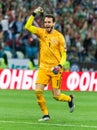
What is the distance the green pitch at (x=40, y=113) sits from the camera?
45.8ft

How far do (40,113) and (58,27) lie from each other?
15.1 m

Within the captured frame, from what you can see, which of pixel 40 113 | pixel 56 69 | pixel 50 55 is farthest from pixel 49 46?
pixel 40 113

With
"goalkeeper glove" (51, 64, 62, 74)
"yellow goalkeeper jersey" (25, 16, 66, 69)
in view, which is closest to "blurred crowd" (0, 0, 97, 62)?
"yellow goalkeeper jersey" (25, 16, 66, 69)

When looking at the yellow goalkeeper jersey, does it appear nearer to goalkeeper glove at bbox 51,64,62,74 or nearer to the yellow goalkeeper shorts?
the yellow goalkeeper shorts

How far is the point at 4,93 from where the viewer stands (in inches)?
962

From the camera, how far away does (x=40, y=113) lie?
17094mm

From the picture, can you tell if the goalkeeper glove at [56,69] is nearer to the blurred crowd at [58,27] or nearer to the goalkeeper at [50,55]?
the goalkeeper at [50,55]

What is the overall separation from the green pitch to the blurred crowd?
5.61 m

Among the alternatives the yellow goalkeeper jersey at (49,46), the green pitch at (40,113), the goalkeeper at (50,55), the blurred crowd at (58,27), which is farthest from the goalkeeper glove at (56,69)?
the blurred crowd at (58,27)

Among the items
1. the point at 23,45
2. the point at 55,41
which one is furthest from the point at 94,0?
the point at 55,41

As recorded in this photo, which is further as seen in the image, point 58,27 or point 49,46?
point 58,27

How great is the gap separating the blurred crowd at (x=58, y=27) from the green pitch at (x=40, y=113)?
5614 mm

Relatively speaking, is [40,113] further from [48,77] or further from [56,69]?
[56,69]

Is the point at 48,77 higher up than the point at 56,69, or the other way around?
the point at 56,69
